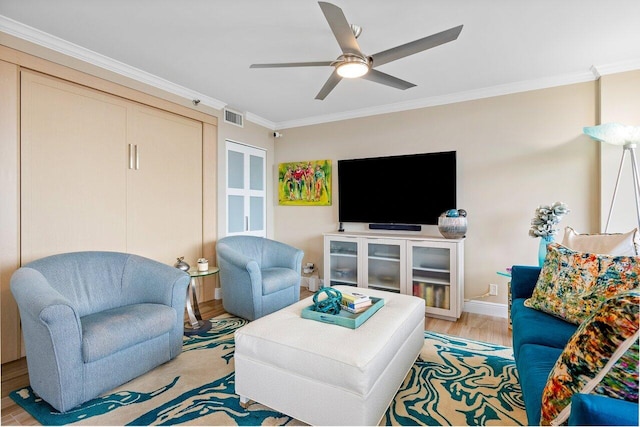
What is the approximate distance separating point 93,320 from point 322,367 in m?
1.56

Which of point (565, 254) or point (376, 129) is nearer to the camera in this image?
A: point (565, 254)

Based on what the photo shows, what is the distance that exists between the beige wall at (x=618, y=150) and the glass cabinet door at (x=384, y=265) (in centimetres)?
185

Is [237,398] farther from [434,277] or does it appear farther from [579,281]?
[434,277]

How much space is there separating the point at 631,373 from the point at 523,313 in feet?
4.12

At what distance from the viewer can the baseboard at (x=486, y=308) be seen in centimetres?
321

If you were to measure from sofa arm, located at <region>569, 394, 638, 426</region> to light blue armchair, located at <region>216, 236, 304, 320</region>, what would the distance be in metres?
2.46

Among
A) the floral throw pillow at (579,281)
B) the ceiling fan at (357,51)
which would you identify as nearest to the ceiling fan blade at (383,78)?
the ceiling fan at (357,51)

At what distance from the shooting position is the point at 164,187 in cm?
317

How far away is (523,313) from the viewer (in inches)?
72.8

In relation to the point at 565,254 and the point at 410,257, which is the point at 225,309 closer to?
the point at 410,257

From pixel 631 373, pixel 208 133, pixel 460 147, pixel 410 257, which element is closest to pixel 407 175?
pixel 460 147

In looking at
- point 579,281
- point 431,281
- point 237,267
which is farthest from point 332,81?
point 431,281

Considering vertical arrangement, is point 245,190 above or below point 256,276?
above

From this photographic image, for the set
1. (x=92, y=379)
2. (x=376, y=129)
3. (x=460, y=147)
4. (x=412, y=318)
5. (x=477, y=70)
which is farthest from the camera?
(x=376, y=129)
